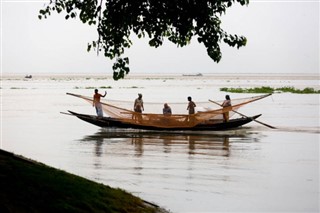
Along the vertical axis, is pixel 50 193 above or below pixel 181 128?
above

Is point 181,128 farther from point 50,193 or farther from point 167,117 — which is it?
point 50,193

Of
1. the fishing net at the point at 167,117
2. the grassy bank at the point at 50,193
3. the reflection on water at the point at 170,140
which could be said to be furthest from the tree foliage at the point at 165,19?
the fishing net at the point at 167,117

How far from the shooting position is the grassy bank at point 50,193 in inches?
175

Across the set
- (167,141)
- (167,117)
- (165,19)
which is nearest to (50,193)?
(165,19)

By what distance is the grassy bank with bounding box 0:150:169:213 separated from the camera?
446cm

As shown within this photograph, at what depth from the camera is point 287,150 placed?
1259 cm

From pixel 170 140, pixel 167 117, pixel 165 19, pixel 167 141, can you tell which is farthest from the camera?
pixel 167 117

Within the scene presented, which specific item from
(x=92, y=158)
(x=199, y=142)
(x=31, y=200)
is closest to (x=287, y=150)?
(x=199, y=142)

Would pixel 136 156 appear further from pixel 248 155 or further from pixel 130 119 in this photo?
pixel 130 119

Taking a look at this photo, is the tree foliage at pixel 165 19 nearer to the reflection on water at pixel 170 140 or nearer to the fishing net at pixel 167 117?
the reflection on water at pixel 170 140

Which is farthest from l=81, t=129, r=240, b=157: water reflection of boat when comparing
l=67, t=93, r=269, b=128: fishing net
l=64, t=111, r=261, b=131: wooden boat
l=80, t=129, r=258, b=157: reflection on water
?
l=67, t=93, r=269, b=128: fishing net

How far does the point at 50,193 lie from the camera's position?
482 centimetres

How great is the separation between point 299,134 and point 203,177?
8.18 metres

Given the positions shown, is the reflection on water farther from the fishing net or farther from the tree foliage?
the tree foliage
